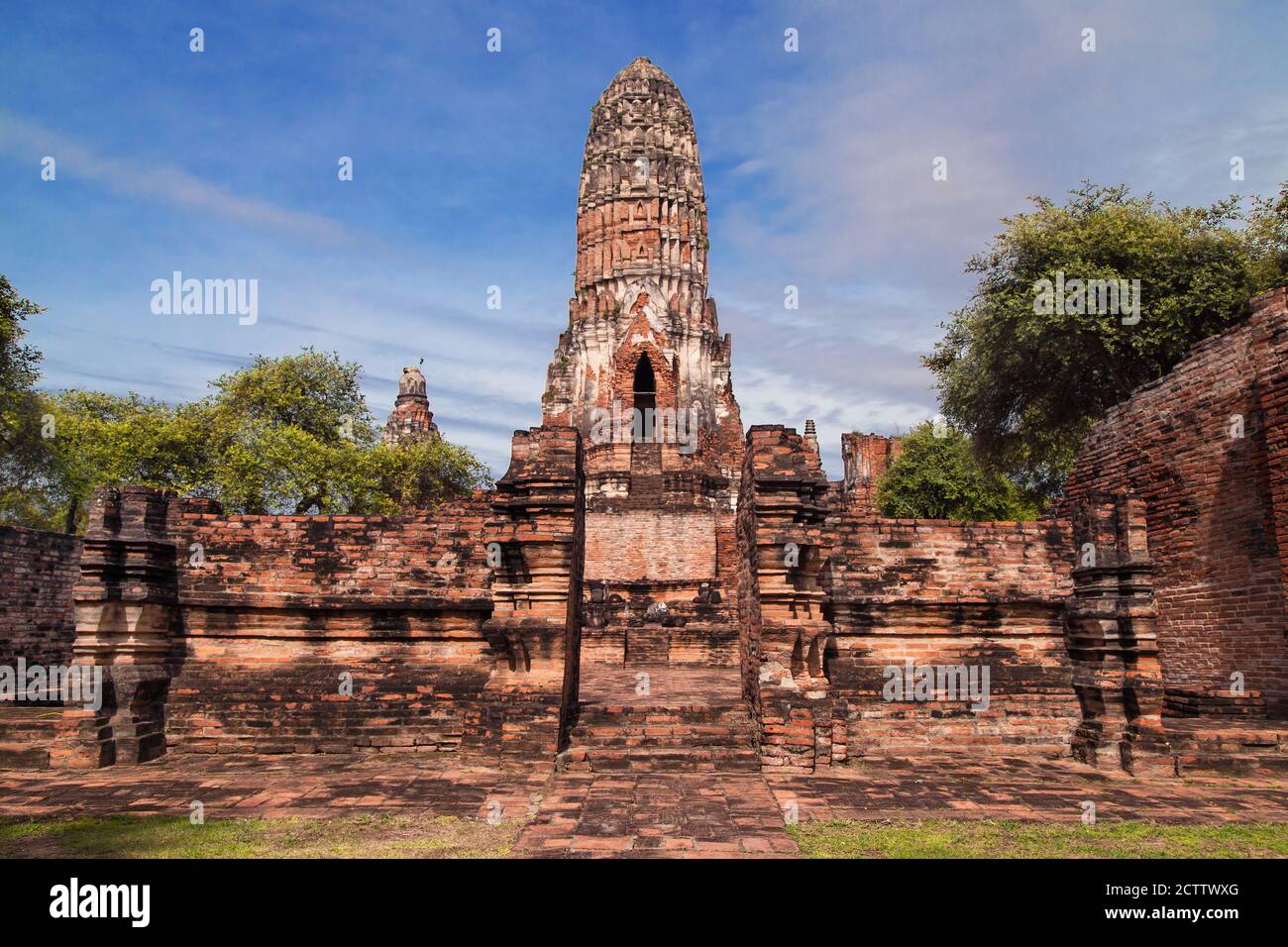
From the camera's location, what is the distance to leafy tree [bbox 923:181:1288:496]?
→ 1836cm

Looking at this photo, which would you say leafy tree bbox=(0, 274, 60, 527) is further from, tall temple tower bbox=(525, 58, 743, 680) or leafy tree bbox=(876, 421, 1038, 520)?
leafy tree bbox=(876, 421, 1038, 520)

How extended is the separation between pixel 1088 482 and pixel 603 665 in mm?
9046

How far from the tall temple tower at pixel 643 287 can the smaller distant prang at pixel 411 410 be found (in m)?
22.0

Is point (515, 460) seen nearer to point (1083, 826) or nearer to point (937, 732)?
point (937, 732)

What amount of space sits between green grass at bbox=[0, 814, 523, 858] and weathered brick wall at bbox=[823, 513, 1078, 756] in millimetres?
4818

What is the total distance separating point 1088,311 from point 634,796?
1693 centimetres

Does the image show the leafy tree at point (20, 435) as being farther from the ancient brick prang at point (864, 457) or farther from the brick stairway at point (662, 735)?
the ancient brick prang at point (864, 457)

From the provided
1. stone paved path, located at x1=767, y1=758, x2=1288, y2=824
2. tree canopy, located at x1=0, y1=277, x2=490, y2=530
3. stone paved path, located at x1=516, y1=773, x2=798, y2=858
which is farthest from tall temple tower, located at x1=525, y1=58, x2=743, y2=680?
stone paved path, located at x1=516, y1=773, x2=798, y2=858

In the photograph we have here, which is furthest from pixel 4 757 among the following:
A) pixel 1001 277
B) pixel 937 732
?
pixel 1001 277

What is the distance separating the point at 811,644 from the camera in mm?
8953

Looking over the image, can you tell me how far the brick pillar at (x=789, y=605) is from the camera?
8.49 meters

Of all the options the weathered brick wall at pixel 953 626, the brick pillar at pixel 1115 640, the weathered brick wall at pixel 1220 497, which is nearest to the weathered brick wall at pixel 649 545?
the weathered brick wall at pixel 1220 497

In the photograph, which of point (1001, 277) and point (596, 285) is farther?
point (596, 285)

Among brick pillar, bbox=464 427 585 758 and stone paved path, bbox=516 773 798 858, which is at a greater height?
brick pillar, bbox=464 427 585 758
